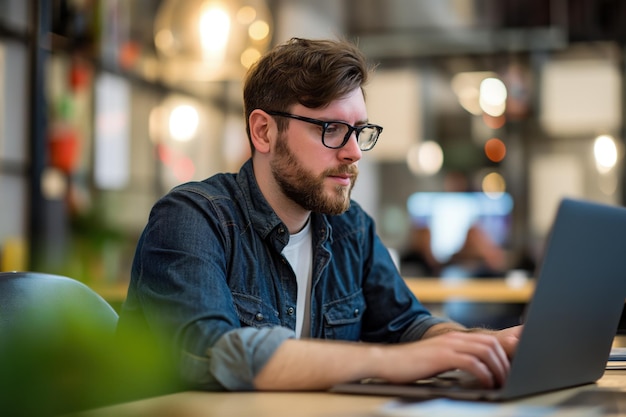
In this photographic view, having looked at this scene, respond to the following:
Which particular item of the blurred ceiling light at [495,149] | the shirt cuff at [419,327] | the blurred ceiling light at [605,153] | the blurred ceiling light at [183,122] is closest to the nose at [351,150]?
the shirt cuff at [419,327]

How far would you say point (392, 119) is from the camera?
10.2 m

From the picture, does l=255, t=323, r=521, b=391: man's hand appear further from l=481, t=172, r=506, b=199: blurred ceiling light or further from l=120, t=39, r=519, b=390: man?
l=481, t=172, r=506, b=199: blurred ceiling light

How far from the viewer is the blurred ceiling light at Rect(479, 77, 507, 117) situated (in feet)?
32.2

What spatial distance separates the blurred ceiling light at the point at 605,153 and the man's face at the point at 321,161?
7935 millimetres

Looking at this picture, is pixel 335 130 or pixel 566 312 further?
pixel 335 130

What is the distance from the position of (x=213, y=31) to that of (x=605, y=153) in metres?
6.23

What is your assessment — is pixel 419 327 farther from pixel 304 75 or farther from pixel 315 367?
pixel 315 367

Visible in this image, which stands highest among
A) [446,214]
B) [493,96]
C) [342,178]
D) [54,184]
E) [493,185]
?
[493,96]

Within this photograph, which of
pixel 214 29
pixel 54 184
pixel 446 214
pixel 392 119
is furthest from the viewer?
pixel 446 214

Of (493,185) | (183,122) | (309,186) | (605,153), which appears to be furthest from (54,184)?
(605,153)

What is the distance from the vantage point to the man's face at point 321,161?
183 centimetres

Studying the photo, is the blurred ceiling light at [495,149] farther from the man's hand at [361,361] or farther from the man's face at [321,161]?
the man's hand at [361,361]

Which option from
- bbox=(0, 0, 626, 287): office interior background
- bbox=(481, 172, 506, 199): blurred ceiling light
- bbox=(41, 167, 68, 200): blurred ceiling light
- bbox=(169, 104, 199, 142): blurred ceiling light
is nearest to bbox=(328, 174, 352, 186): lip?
bbox=(0, 0, 626, 287): office interior background

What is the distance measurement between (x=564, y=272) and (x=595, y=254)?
0.33 feet
